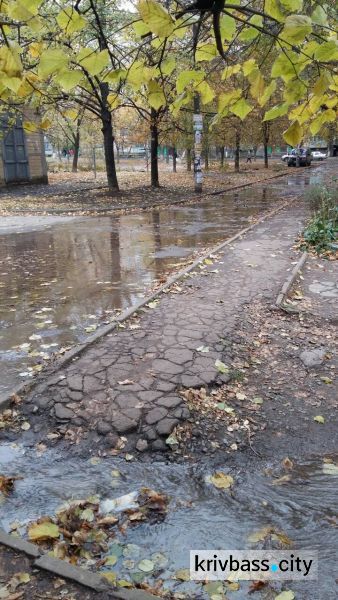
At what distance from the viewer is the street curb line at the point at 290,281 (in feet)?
23.6

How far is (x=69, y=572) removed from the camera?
269cm

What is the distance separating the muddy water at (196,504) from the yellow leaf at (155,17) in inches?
109

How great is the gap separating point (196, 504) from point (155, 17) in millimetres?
2978

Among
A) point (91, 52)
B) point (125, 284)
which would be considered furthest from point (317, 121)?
point (125, 284)

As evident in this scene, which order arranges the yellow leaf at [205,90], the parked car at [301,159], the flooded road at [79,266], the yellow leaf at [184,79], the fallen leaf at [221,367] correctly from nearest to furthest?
the yellow leaf at [184,79]
the yellow leaf at [205,90]
the fallen leaf at [221,367]
the flooded road at [79,266]
the parked car at [301,159]

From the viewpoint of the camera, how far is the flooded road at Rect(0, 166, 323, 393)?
6207mm

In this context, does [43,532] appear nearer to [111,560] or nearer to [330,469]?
[111,560]

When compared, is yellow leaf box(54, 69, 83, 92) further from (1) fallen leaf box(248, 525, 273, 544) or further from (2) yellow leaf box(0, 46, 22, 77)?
(1) fallen leaf box(248, 525, 273, 544)

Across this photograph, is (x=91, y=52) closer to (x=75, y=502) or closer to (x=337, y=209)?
(x=75, y=502)

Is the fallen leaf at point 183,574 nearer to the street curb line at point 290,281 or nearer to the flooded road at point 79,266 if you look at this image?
the flooded road at point 79,266

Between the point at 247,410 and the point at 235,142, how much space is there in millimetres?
38632

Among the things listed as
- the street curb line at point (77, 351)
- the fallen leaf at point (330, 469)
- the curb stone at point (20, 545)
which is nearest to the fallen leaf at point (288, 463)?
the fallen leaf at point (330, 469)

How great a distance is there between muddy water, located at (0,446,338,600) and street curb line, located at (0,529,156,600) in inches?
8.7

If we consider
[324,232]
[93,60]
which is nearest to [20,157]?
[324,232]
